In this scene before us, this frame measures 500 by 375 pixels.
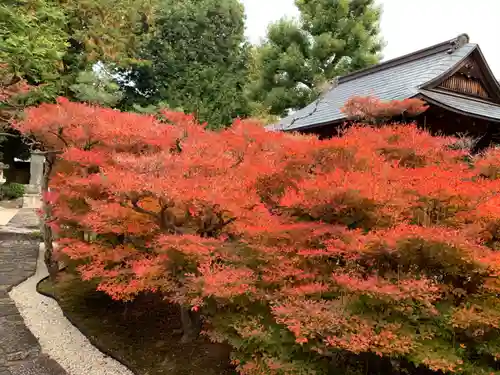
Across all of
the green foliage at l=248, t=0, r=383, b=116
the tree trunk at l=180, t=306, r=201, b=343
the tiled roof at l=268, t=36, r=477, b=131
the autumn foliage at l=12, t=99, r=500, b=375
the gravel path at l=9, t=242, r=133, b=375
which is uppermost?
the green foliage at l=248, t=0, r=383, b=116

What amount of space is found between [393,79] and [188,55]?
12.0 m

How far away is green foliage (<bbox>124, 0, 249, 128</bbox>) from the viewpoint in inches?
757

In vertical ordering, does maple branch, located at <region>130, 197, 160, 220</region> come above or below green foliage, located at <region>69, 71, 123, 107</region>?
below

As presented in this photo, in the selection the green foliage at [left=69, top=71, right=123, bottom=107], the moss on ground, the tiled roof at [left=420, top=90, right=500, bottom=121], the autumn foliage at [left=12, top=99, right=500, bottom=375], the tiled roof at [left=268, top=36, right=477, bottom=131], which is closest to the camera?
the autumn foliage at [left=12, top=99, right=500, bottom=375]

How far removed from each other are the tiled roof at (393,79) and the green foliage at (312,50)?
6.60 m

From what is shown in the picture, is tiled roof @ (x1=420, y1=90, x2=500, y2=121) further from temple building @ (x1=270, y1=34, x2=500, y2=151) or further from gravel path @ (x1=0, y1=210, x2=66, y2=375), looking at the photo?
gravel path @ (x1=0, y1=210, x2=66, y2=375)

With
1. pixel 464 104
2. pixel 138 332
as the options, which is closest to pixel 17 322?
pixel 138 332

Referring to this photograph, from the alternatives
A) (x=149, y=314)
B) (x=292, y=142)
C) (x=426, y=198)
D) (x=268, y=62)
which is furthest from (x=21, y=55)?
(x=268, y=62)

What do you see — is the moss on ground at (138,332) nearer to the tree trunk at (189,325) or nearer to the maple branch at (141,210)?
the tree trunk at (189,325)

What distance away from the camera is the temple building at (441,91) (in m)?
8.52

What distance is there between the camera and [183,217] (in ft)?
17.5

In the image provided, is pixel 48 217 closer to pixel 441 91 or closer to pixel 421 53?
pixel 441 91

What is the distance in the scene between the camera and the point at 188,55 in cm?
2009

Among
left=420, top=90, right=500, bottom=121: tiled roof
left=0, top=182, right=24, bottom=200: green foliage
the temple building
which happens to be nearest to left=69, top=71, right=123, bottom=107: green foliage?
the temple building
